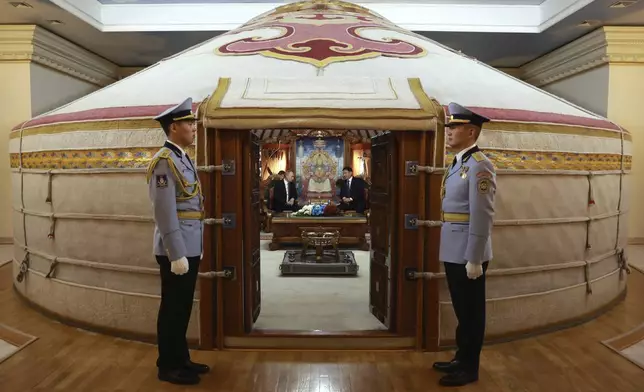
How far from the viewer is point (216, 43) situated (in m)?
4.25

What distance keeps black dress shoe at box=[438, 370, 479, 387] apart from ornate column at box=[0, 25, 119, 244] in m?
5.56

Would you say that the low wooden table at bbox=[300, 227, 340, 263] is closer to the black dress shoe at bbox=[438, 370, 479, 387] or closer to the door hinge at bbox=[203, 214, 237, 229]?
the door hinge at bbox=[203, 214, 237, 229]

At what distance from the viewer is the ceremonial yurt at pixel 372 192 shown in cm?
300

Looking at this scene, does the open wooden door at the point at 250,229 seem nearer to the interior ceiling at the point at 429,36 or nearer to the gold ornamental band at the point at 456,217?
the gold ornamental band at the point at 456,217

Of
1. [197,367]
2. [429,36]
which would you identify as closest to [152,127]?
[197,367]

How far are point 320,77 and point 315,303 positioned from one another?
172cm

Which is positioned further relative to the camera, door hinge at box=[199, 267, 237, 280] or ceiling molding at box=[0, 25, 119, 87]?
ceiling molding at box=[0, 25, 119, 87]

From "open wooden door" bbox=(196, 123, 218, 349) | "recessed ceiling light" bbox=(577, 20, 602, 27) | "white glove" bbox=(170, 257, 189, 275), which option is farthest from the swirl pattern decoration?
"recessed ceiling light" bbox=(577, 20, 602, 27)

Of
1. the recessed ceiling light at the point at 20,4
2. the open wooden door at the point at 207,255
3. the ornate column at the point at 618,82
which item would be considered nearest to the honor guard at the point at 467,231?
the open wooden door at the point at 207,255

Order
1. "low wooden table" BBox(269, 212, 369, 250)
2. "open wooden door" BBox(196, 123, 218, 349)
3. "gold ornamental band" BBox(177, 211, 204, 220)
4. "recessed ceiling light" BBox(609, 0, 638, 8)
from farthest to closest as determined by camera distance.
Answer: "low wooden table" BBox(269, 212, 369, 250)
"recessed ceiling light" BBox(609, 0, 638, 8)
"open wooden door" BBox(196, 123, 218, 349)
"gold ornamental band" BBox(177, 211, 204, 220)

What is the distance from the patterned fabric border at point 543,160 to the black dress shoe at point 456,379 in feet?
3.74

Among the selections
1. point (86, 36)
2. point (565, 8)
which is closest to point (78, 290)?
point (86, 36)

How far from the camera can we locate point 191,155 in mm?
2988

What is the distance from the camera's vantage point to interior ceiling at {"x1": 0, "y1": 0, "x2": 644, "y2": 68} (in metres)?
5.50
